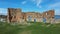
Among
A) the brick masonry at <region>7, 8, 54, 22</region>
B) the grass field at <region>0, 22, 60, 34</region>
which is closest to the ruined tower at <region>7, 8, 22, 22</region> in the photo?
the brick masonry at <region>7, 8, 54, 22</region>

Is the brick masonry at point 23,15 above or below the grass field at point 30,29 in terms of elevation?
above

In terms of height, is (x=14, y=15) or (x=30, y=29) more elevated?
(x=14, y=15)

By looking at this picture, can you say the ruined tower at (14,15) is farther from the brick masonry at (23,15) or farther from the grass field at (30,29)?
the grass field at (30,29)

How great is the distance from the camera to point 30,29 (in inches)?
121

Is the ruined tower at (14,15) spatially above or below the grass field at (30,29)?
above

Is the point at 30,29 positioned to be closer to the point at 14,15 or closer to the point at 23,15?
the point at 23,15

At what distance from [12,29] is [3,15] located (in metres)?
0.37

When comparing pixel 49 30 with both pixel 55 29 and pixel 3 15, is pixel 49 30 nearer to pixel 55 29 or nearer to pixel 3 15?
pixel 55 29

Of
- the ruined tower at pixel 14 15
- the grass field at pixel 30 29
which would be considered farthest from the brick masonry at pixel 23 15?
the grass field at pixel 30 29

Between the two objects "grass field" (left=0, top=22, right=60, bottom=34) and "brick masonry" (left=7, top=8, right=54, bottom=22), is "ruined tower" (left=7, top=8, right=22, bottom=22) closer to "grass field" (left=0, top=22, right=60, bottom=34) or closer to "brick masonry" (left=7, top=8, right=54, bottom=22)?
"brick masonry" (left=7, top=8, right=54, bottom=22)

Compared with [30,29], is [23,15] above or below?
above

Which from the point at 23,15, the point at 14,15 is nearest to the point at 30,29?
the point at 23,15

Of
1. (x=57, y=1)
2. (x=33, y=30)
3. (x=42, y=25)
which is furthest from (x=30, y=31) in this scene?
(x=57, y=1)

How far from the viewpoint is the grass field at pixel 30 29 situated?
3.03 metres
